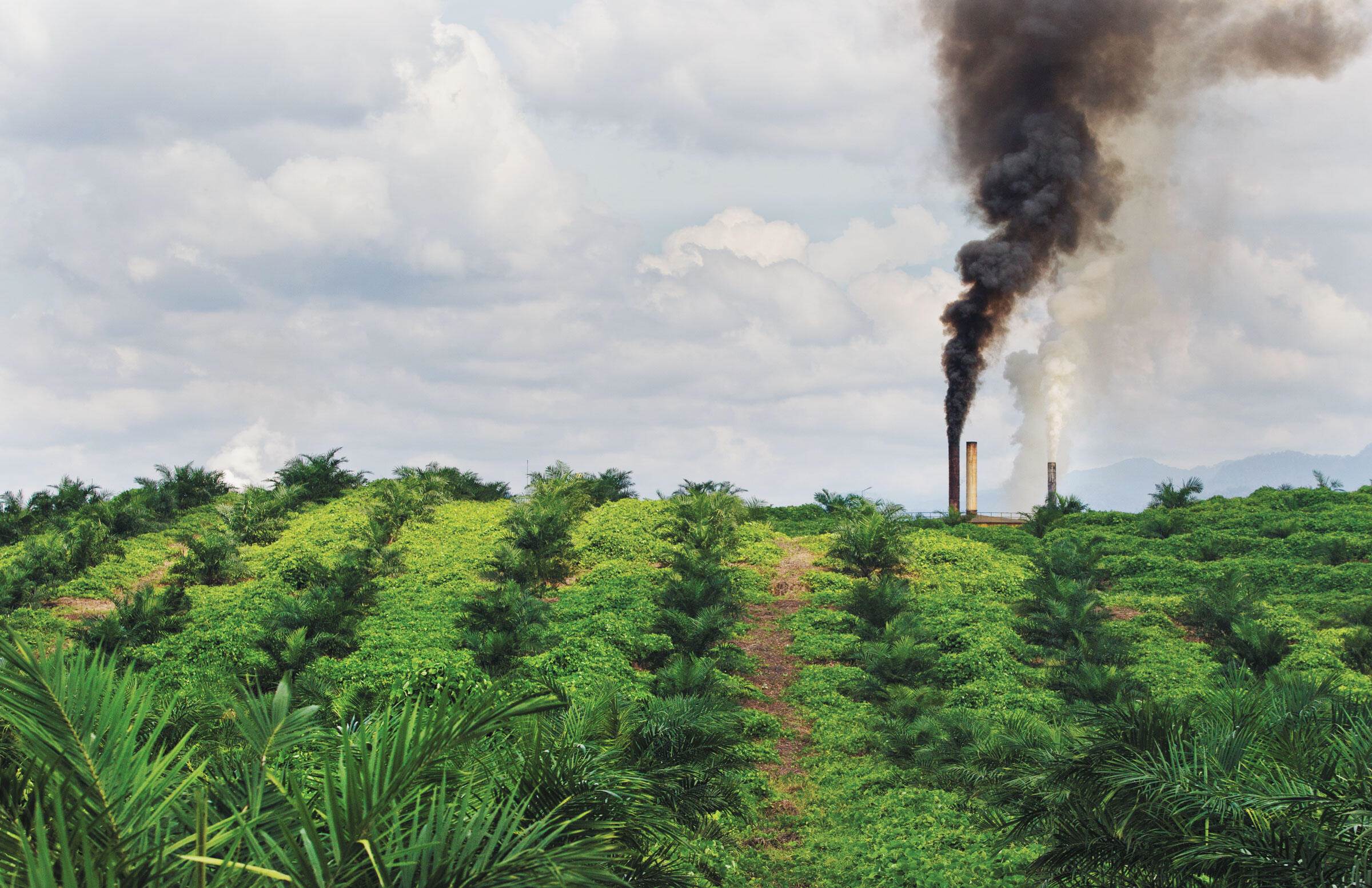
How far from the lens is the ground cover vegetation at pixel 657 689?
367cm

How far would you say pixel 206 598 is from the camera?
17281 mm

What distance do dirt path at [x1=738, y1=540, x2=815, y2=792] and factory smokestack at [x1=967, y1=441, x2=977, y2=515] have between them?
1331 cm

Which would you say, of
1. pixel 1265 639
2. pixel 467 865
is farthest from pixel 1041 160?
pixel 467 865

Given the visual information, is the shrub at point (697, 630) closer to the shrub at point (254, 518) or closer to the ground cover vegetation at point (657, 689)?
the ground cover vegetation at point (657, 689)

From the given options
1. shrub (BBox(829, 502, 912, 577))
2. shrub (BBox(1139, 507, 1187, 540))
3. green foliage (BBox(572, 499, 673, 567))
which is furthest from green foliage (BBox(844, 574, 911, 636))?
shrub (BBox(1139, 507, 1187, 540))

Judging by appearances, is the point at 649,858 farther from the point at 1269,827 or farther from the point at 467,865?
the point at 1269,827

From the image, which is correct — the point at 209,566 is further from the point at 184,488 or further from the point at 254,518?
the point at 184,488

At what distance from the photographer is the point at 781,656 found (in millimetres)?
15578

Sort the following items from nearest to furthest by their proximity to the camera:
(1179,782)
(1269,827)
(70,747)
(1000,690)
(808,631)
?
(70,747) → (1269,827) → (1179,782) → (1000,690) → (808,631)

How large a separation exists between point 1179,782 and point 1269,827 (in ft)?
1.66

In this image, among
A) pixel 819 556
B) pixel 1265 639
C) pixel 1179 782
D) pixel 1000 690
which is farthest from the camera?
pixel 819 556

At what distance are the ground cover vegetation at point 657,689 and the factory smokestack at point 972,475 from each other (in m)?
7.13

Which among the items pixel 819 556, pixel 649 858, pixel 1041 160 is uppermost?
pixel 1041 160

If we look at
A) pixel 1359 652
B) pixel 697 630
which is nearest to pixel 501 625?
pixel 697 630
